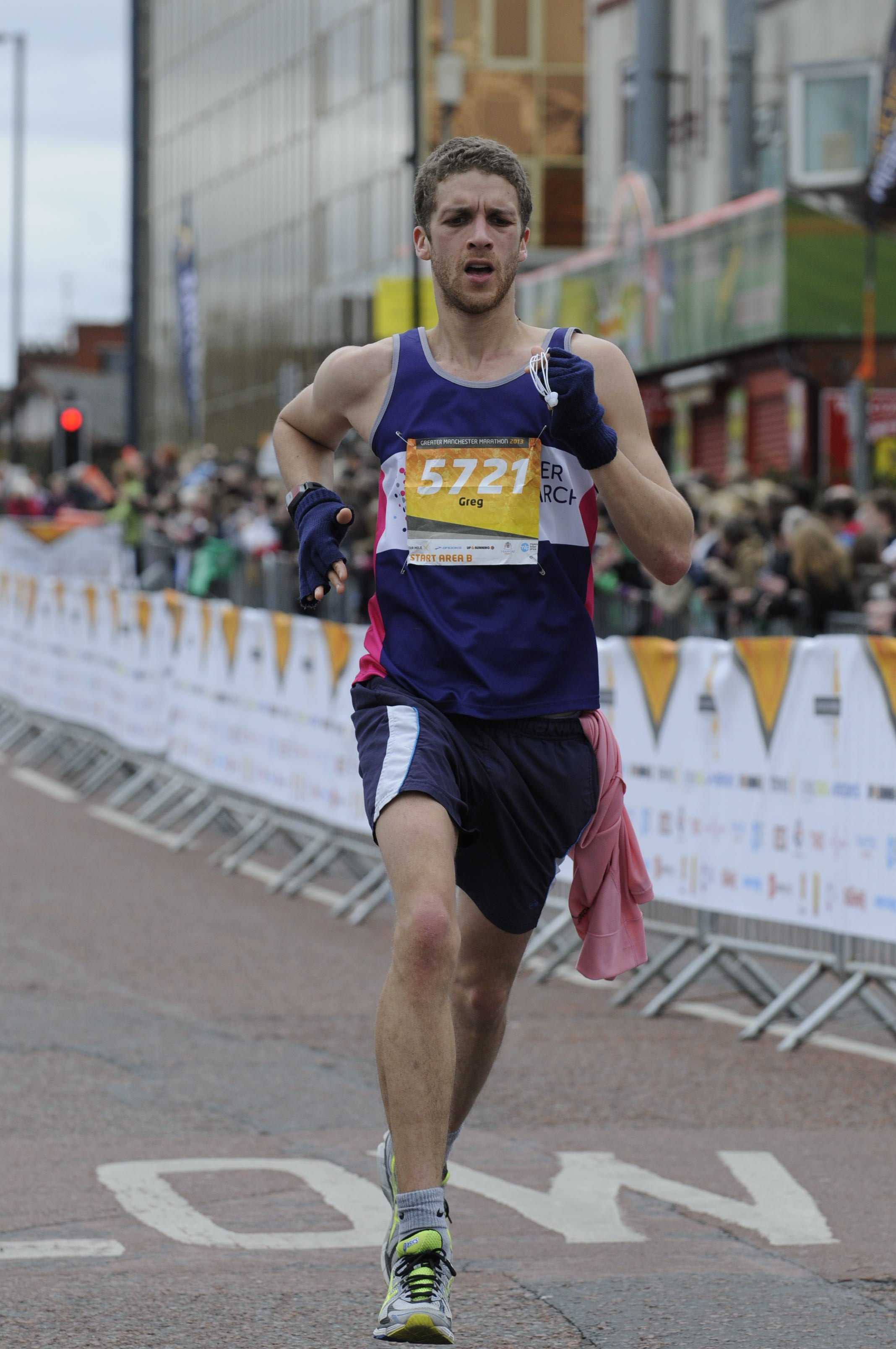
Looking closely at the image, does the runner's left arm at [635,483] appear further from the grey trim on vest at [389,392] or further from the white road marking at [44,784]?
the white road marking at [44,784]

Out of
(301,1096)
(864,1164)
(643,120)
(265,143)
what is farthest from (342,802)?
(265,143)

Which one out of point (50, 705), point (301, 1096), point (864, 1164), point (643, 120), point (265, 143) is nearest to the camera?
point (864, 1164)

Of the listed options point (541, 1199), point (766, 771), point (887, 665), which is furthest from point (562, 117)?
point (541, 1199)

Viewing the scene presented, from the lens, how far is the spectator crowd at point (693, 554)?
12.4 meters

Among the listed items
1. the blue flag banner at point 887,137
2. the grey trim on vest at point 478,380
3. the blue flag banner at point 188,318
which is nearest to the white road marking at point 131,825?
the blue flag banner at point 887,137

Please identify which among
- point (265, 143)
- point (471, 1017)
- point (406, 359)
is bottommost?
point (471, 1017)

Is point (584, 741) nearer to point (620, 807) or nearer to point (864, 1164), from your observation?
point (620, 807)

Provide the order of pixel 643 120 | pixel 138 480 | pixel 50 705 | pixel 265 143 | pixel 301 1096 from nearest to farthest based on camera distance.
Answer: pixel 301 1096, pixel 50 705, pixel 138 480, pixel 643 120, pixel 265 143

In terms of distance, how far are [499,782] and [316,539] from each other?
2.03ft

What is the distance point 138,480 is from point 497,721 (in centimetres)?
2280

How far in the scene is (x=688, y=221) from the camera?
2884cm

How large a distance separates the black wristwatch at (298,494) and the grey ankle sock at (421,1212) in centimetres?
146

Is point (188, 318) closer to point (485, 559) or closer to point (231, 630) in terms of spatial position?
point (231, 630)

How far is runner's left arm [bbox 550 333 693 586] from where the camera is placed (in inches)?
192
